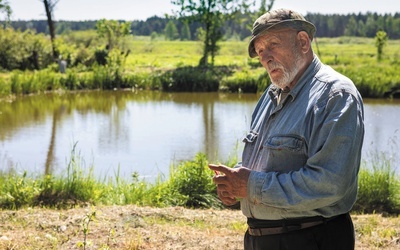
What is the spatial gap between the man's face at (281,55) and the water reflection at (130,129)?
14.6ft

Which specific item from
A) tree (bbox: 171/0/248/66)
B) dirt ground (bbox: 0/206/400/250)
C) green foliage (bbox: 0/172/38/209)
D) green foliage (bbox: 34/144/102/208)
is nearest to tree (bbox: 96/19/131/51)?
tree (bbox: 171/0/248/66)

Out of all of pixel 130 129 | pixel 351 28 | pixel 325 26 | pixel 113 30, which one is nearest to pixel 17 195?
pixel 130 129

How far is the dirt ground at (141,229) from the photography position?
3918mm

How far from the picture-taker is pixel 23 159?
400 inches

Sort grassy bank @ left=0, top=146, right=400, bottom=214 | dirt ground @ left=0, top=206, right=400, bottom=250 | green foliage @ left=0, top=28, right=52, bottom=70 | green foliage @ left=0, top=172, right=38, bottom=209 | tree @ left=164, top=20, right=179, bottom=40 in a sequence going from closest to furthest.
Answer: dirt ground @ left=0, top=206, right=400, bottom=250 < green foliage @ left=0, top=172, right=38, bottom=209 < grassy bank @ left=0, top=146, right=400, bottom=214 < green foliage @ left=0, top=28, right=52, bottom=70 < tree @ left=164, top=20, right=179, bottom=40

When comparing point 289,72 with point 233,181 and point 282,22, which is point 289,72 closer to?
Result: point 282,22

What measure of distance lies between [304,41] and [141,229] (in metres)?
2.67

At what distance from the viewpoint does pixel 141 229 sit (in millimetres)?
4340

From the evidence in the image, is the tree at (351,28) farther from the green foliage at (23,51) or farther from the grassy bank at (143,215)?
the grassy bank at (143,215)

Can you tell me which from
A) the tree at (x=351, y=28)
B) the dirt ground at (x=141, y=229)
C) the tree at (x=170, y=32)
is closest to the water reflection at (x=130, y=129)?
the dirt ground at (x=141, y=229)

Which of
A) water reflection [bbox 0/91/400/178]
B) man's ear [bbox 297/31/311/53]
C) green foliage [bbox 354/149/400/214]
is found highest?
man's ear [bbox 297/31/311/53]

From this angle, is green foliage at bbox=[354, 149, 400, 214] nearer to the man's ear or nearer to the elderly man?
the elderly man

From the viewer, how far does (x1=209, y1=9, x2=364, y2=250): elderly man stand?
1868mm

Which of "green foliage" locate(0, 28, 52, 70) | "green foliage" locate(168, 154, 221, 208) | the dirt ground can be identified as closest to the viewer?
Answer: the dirt ground
